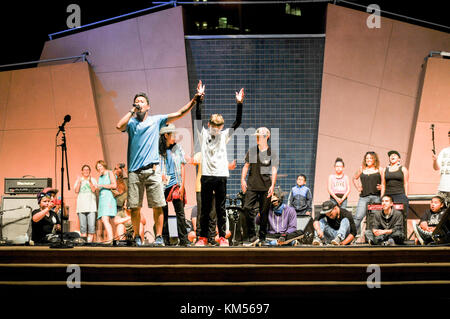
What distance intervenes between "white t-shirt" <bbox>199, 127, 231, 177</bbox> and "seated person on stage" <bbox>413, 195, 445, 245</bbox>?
11.4ft

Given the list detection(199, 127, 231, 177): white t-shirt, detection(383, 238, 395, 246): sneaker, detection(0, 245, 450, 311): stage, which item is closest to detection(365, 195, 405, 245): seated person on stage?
detection(383, 238, 395, 246): sneaker

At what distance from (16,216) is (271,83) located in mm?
5566

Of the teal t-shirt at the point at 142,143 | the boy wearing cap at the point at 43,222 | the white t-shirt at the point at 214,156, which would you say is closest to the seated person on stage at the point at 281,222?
the white t-shirt at the point at 214,156

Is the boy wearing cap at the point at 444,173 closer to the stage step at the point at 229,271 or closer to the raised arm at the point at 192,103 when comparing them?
the stage step at the point at 229,271

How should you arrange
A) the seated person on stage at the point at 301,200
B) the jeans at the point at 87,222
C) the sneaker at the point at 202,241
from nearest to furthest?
1. the sneaker at the point at 202,241
2. the jeans at the point at 87,222
3. the seated person on stage at the point at 301,200

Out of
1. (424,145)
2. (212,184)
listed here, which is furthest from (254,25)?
(212,184)

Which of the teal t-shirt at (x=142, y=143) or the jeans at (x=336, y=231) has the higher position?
the teal t-shirt at (x=142, y=143)

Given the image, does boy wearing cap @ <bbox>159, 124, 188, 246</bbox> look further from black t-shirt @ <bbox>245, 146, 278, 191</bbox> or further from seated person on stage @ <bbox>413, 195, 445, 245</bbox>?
seated person on stage @ <bbox>413, 195, 445, 245</bbox>

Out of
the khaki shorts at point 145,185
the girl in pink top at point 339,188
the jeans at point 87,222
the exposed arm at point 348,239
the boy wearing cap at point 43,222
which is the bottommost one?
the jeans at point 87,222

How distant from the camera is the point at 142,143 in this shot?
5371 millimetres

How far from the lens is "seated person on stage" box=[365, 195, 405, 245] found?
23.5ft

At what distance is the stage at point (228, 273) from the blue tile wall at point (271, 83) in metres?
5.77

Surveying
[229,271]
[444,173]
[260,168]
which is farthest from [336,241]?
[229,271]

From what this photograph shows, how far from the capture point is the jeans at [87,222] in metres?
8.82
